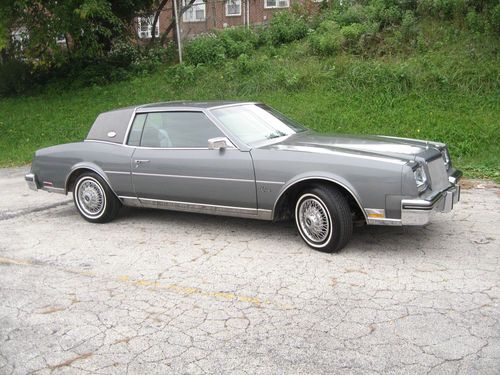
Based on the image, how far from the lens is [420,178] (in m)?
5.00

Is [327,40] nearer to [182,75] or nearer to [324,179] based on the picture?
[182,75]

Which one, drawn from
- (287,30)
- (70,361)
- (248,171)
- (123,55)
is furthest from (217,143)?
(123,55)

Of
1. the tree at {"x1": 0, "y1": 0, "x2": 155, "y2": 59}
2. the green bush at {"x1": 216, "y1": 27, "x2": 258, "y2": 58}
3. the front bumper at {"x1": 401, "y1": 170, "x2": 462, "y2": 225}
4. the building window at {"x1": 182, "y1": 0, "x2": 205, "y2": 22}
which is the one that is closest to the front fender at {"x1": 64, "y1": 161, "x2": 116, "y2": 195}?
the front bumper at {"x1": 401, "y1": 170, "x2": 462, "y2": 225}

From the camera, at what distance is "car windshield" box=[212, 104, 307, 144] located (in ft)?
19.7

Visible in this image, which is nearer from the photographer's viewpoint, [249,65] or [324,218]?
[324,218]

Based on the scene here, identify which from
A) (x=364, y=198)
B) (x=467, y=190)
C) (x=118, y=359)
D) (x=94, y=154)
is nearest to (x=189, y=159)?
(x=94, y=154)

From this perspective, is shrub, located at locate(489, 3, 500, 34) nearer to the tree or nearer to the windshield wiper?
the windshield wiper

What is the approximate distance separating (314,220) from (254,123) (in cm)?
149

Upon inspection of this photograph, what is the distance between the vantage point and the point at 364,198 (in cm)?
502

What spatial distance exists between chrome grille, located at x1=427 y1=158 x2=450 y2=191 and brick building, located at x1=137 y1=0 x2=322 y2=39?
43.2ft

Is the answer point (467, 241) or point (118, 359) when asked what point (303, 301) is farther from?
point (467, 241)

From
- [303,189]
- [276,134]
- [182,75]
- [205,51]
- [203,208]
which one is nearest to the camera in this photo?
[303,189]

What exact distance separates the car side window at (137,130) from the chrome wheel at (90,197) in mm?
668

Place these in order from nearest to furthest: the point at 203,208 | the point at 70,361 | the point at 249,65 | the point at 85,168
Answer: the point at 70,361 → the point at 203,208 → the point at 85,168 → the point at 249,65
